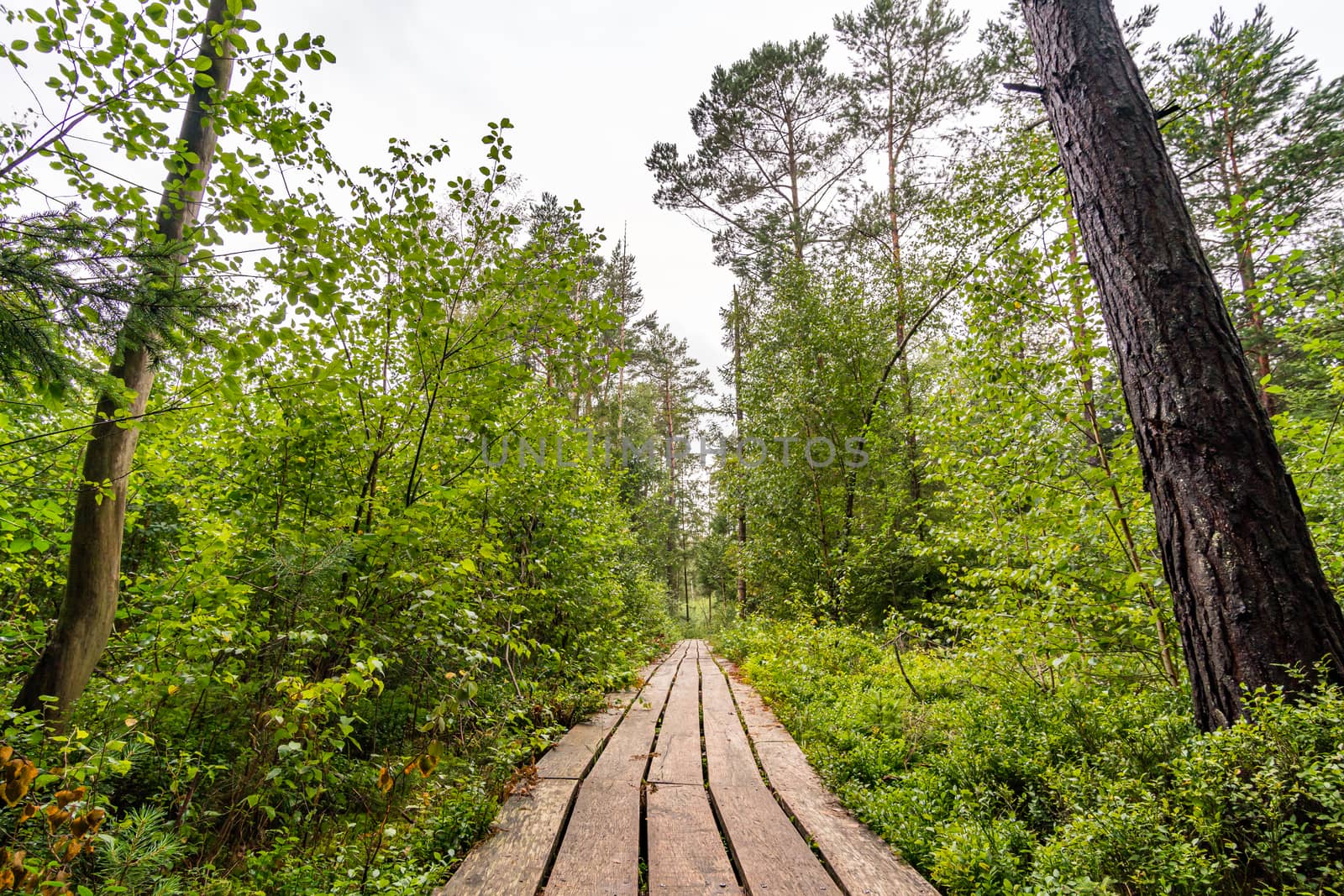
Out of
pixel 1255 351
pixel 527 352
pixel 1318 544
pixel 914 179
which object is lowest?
pixel 1318 544

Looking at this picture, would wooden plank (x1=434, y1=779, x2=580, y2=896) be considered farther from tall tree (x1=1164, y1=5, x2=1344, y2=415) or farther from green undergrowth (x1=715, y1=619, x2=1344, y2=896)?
tall tree (x1=1164, y1=5, x2=1344, y2=415)

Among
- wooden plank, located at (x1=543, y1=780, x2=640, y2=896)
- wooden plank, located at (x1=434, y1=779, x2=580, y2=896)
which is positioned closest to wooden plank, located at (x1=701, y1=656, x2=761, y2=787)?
wooden plank, located at (x1=543, y1=780, x2=640, y2=896)

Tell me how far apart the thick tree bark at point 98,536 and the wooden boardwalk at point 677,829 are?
2.15 m

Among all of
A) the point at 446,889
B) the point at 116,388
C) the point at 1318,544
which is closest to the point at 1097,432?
the point at 1318,544

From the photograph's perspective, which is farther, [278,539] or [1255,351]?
[1255,351]

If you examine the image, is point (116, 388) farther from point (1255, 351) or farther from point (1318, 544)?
point (1255, 351)

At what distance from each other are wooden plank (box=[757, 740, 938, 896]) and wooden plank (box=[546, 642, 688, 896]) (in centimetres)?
81

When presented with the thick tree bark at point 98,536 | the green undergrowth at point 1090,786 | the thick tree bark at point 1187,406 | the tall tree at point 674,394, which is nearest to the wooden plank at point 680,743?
the green undergrowth at point 1090,786

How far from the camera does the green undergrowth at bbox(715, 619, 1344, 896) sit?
4.72 feet

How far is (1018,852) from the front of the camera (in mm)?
1974

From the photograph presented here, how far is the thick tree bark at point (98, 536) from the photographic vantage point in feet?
7.75

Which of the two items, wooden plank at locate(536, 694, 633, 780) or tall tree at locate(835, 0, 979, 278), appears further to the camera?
tall tree at locate(835, 0, 979, 278)

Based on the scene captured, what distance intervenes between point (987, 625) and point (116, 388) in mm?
4928

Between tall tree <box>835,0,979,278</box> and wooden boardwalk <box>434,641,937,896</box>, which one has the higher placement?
tall tree <box>835,0,979,278</box>
